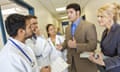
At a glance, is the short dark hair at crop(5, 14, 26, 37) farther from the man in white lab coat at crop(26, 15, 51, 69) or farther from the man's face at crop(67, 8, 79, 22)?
the man's face at crop(67, 8, 79, 22)

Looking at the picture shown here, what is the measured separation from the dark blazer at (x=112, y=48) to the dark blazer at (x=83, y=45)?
0.59m

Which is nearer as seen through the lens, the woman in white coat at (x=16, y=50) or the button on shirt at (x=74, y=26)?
the woman in white coat at (x=16, y=50)

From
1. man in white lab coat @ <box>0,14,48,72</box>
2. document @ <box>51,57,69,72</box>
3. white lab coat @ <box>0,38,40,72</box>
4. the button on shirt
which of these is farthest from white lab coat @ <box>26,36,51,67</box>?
white lab coat @ <box>0,38,40,72</box>

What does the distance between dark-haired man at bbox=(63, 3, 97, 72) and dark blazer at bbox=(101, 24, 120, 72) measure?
602mm

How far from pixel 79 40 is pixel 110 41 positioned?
0.84 metres

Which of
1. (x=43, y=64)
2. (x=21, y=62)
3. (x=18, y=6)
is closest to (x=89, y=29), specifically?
(x=43, y=64)

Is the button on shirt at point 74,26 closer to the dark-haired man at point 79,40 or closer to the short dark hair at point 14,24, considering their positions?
the dark-haired man at point 79,40

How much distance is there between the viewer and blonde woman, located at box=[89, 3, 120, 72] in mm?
1551

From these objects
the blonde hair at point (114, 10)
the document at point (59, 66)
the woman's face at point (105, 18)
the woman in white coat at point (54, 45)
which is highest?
the blonde hair at point (114, 10)

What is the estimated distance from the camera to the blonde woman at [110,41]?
1.55 metres

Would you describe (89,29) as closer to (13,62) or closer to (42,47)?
(42,47)

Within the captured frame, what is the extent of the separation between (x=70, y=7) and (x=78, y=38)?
45 cm

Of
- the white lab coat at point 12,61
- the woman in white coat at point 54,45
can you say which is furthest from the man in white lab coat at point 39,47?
the white lab coat at point 12,61

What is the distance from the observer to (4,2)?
282cm
